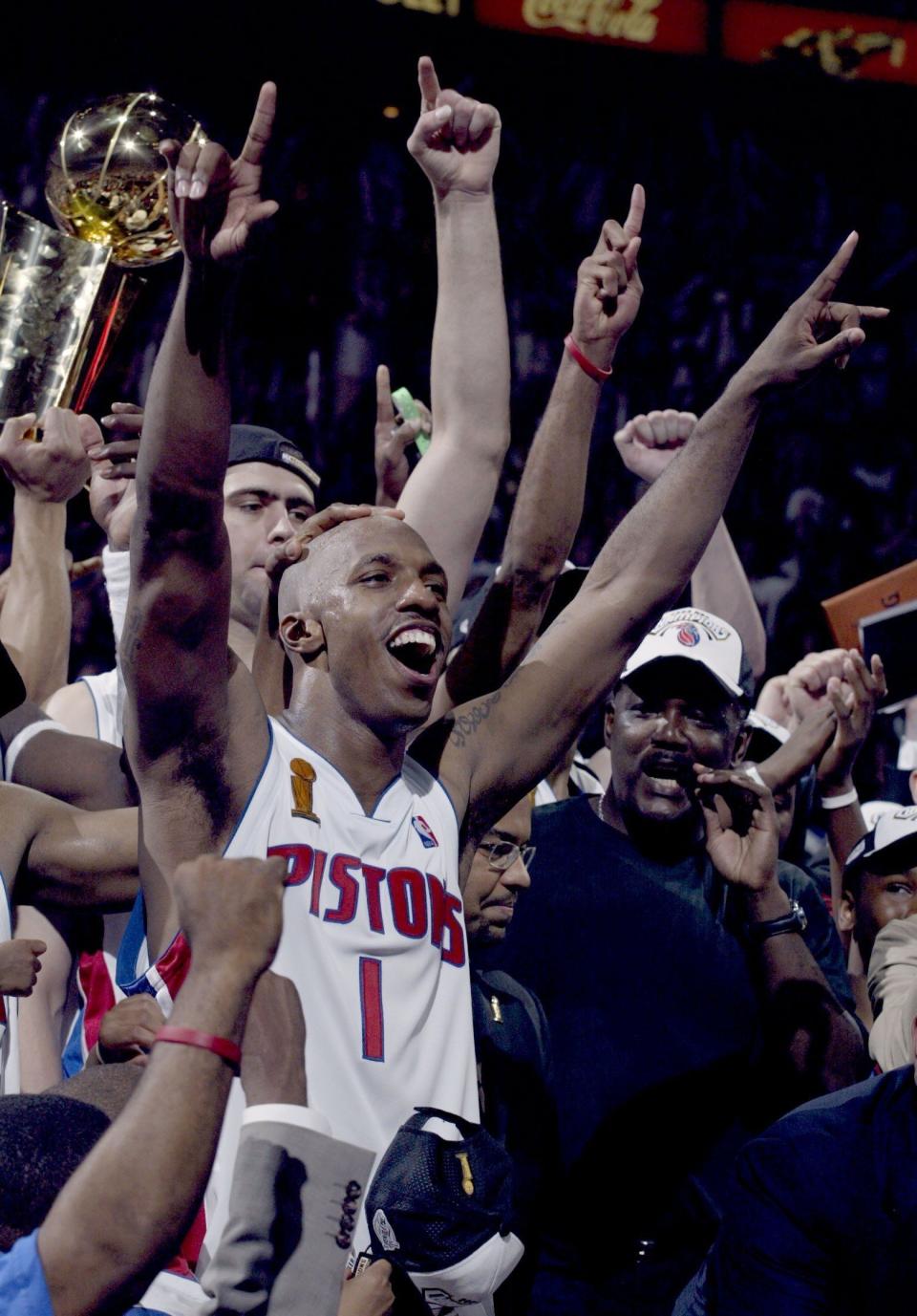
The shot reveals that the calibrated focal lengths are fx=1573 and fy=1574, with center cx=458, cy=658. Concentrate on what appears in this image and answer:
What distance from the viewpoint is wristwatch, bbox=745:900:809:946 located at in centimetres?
278

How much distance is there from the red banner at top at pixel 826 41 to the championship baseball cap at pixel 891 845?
499 centimetres

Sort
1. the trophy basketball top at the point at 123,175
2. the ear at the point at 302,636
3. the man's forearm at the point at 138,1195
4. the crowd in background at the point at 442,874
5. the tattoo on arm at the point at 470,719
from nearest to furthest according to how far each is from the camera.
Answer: the man's forearm at the point at 138,1195, the crowd in background at the point at 442,874, the ear at the point at 302,636, the tattoo on arm at the point at 470,719, the trophy basketball top at the point at 123,175

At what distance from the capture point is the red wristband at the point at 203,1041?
1413mm

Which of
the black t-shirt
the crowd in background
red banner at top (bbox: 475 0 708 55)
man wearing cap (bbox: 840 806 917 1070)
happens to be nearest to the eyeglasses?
the crowd in background

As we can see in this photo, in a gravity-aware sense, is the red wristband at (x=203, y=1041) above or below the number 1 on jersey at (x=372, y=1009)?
above

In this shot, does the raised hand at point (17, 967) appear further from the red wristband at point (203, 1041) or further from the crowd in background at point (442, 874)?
the red wristband at point (203, 1041)

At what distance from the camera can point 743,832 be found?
112 inches

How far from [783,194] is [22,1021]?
21.0ft

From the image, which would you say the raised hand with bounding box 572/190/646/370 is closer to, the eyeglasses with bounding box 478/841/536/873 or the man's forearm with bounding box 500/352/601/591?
the man's forearm with bounding box 500/352/601/591

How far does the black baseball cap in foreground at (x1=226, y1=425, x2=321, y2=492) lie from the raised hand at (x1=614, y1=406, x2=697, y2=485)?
0.75m

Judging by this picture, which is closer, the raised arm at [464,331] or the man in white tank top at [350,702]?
the man in white tank top at [350,702]

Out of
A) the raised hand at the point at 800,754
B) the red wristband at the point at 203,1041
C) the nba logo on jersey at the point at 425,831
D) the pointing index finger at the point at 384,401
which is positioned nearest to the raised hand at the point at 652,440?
the pointing index finger at the point at 384,401

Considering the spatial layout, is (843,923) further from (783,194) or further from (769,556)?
(783,194)

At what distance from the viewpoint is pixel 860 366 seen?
8.03 metres
